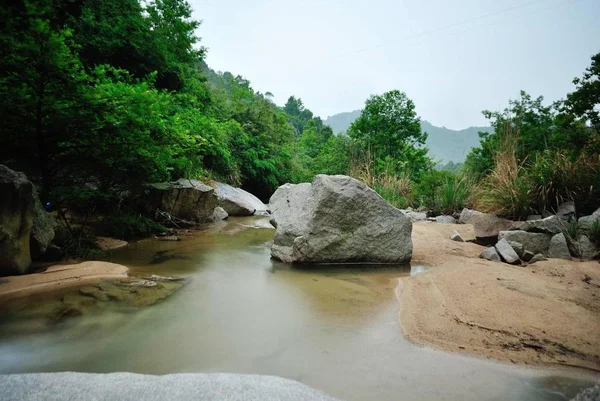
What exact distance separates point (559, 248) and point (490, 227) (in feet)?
4.04

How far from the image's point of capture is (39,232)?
3.38m

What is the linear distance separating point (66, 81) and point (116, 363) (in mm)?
3036

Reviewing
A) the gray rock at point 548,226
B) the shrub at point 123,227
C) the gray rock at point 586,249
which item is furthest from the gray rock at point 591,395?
the shrub at point 123,227

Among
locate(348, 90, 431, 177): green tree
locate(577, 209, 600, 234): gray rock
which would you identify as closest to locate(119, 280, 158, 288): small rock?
locate(577, 209, 600, 234): gray rock

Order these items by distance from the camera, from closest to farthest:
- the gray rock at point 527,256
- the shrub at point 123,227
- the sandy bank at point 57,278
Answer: the sandy bank at point 57,278 → the gray rock at point 527,256 → the shrub at point 123,227

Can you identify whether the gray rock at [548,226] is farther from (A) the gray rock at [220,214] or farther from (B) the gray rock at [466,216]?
(A) the gray rock at [220,214]

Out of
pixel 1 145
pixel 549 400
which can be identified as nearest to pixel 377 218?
pixel 549 400

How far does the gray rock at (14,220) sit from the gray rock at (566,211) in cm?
733

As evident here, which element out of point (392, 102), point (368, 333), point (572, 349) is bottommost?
point (368, 333)

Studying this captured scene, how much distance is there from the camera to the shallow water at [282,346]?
1688mm

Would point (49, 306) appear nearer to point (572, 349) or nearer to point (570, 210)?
point (572, 349)

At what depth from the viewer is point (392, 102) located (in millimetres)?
17266

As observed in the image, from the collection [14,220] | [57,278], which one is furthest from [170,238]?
[14,220]

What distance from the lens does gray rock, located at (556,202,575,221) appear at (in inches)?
201
